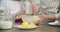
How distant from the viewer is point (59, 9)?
7.42 ft

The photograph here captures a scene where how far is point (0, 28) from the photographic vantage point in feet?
3.86

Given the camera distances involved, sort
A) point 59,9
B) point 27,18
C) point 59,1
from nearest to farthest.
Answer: point 27,18 → point 59,9 → point 59,1

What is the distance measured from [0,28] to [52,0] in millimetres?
1504

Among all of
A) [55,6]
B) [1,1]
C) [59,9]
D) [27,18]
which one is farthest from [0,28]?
Result: [55,6]

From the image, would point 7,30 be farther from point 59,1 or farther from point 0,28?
point 59,1

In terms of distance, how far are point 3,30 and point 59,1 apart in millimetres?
1510

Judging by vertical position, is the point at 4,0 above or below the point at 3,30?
above

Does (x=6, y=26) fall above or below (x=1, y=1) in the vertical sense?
below

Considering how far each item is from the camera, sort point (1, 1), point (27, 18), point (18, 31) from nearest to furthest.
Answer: point (18, 31), point (27, 18), point (1, 1)

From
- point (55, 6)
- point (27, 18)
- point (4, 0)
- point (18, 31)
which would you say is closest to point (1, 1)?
point (4, 0)

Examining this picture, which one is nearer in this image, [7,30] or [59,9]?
[7,30]

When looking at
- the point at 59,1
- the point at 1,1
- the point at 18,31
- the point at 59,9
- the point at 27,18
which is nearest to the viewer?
the point at 18,31

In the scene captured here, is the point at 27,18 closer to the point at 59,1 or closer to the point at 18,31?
the point at 18,31

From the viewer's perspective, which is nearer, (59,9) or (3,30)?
(3,30)
